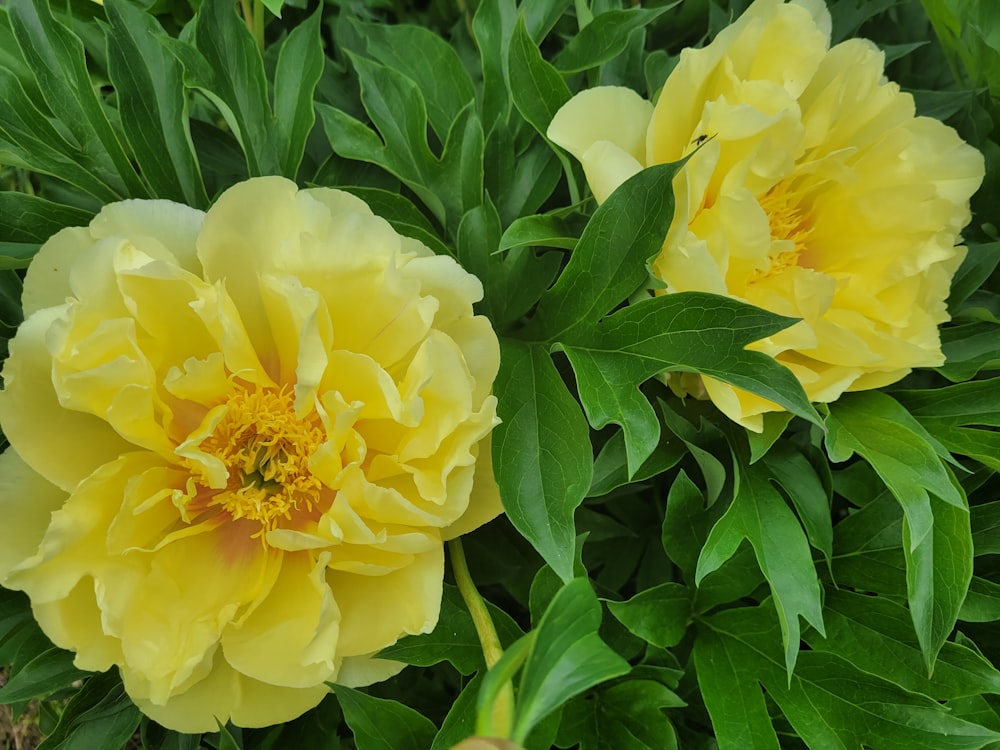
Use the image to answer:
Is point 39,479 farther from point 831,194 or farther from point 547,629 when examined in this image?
point 831,194

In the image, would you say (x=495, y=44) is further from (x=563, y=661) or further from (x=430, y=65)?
(x=563, y=661)

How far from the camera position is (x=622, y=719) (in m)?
0.46

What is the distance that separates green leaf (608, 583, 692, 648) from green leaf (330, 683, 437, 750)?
114 millimetres

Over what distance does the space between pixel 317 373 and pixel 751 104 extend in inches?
10.3

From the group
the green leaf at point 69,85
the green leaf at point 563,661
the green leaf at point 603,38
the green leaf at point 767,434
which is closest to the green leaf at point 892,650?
the green leaf at point 767,434

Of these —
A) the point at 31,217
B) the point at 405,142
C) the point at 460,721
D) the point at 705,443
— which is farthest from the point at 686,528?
the point at 31,217

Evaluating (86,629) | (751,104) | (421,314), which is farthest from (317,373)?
(751,104)

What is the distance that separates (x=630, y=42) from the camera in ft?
1.79

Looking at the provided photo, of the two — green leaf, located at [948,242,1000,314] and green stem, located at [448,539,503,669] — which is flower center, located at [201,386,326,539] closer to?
green stem, located at [448,539,503,669]

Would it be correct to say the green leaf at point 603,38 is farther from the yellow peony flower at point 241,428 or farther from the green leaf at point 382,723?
the green leaf at point 382,723

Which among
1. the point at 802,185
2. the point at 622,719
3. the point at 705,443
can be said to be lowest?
the point at 622,719

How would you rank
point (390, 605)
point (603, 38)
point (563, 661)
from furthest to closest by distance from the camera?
point (603, 38)
point (390, 605)
point (563, 661)

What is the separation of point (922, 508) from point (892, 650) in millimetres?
93

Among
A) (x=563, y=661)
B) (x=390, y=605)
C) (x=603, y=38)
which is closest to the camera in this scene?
(x=563, y=661)
